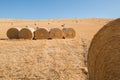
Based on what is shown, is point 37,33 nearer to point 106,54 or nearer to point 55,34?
point 55,34

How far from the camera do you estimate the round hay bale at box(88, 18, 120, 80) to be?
26.1 feet

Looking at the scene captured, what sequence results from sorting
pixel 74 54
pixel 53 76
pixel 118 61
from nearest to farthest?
pixel 118 61 < pixel 53 76 < pixel 74 54

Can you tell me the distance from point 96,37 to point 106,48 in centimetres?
63

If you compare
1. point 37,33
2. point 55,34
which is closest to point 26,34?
point 37,33

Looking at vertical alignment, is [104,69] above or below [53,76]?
above

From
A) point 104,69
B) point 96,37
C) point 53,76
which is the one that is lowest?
point 53,76

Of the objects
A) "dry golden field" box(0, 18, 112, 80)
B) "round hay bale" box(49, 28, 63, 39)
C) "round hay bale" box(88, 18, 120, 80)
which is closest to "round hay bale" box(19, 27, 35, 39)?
"round hay bale" box(49, 28, 63, 39)

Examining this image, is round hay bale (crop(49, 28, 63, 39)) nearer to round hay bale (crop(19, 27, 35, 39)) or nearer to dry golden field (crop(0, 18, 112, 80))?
round hay bale (crop(19, 27, 35, 39))

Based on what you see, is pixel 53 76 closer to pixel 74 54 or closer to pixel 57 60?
pixel 57 60

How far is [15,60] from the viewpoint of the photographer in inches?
575

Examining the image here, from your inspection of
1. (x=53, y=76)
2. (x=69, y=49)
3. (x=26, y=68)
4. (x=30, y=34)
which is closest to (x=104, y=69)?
(x=53, y=76)

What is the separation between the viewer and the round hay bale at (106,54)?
26.1 feet

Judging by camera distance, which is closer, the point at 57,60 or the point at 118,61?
the point at 118,61

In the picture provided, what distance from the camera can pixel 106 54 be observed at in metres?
8.39
